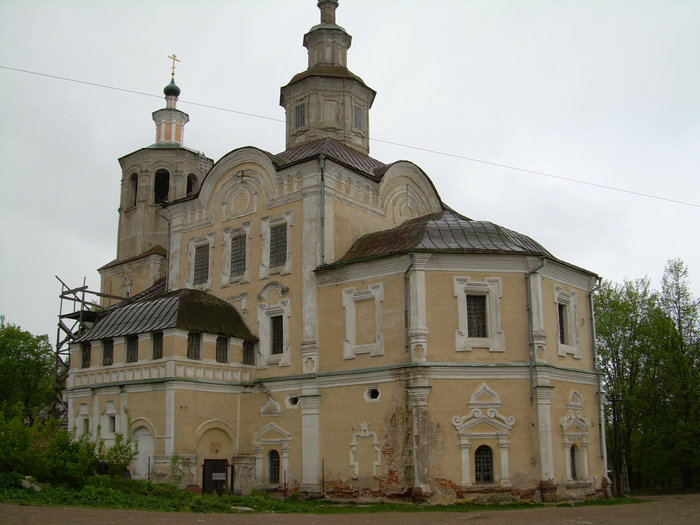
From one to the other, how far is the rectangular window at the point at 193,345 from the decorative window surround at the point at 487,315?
8.51 m

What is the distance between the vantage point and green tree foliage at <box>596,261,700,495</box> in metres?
33.0

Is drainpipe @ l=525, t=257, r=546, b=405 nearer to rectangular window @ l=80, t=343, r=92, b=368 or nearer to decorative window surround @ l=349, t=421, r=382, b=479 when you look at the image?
decorative window surround @ l=349, t=421, r=382, b=479

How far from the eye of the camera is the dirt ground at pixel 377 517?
14.2m

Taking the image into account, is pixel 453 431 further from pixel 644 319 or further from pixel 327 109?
pixel 644 319

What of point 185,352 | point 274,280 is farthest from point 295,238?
point 185,352

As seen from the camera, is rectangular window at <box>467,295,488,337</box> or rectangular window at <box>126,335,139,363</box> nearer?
rectangular window at <box>467,295,488,337</box>

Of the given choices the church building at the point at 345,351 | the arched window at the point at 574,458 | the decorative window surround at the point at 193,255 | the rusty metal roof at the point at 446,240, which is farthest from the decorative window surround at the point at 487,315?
the decorative window surround at the point at 193,255

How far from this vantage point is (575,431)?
73.9 feet

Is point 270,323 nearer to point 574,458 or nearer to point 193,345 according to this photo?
point 193,345

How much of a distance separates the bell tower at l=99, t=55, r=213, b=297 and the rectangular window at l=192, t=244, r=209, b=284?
5.91 m

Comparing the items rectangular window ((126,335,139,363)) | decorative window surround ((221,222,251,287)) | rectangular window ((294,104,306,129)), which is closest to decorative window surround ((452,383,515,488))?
decorative window surround ((221,222,251,287))

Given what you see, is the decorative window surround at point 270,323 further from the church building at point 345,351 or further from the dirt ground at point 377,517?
the dirt ground at point 377,517

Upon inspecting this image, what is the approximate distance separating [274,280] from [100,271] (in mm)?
14493

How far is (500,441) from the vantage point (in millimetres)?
21016
